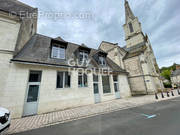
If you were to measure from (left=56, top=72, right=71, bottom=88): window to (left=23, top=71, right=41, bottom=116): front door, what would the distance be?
151 cm

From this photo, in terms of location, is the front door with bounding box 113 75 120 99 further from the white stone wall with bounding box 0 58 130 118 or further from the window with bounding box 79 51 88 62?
the window with bounding box 79 51 88 62

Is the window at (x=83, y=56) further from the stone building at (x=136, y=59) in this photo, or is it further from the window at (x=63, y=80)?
the stone building at (x=136, y=59)

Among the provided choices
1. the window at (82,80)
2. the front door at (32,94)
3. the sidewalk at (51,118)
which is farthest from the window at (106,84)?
the front door at (32,94)

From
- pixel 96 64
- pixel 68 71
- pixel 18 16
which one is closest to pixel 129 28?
pixel 96 64

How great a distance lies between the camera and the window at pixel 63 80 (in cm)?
686

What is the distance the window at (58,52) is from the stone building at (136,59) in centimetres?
988

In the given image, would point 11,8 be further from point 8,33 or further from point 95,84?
point 95,84

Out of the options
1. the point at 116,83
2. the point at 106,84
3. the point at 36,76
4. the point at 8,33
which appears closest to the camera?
the point at 8,33

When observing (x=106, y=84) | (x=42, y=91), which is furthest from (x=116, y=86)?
(x=42, y=91)

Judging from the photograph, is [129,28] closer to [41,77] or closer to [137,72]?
[137,72]

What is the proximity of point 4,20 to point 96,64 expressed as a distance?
29.1 feet

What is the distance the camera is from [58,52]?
7961mm

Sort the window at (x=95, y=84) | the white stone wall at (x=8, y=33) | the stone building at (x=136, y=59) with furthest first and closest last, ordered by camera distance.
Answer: the stone building at (x=136, y=59), the window at (x=95, y=84), the white stone wall at (x=8, y=33)

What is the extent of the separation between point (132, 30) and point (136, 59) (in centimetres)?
921
